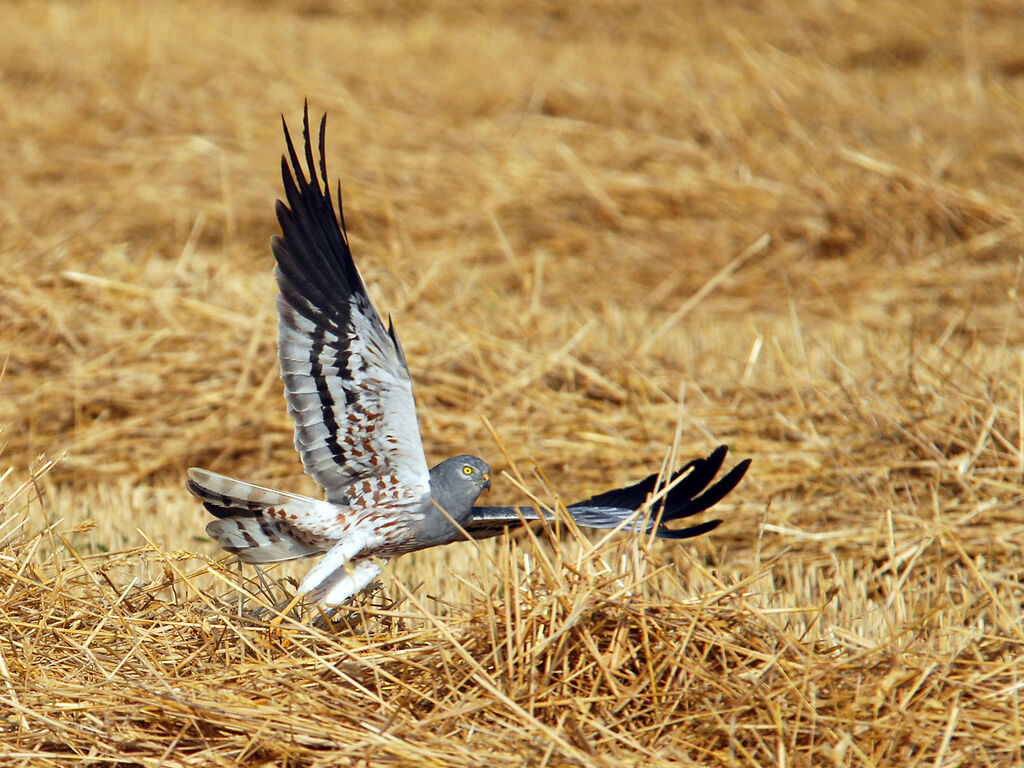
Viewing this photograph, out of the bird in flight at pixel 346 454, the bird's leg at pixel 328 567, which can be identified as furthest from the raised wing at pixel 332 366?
the bird's leg at pixel 328 567

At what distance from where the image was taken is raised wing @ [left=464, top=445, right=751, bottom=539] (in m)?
2.74

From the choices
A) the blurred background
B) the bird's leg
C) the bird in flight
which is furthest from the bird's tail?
the blurred background

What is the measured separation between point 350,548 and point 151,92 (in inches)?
→ 247

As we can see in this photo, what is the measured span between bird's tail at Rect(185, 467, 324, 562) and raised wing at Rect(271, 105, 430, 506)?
15 centimetres

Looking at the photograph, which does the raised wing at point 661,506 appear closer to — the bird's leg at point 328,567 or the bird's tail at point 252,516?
the bird's leg at point 328,567

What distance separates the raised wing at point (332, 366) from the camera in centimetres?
270

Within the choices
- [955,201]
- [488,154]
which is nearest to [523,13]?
[488,154]

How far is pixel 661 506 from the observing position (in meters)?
2.71

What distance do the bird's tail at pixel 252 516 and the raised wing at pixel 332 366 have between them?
0.15 metres

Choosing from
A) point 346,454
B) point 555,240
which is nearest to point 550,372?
point 346,454

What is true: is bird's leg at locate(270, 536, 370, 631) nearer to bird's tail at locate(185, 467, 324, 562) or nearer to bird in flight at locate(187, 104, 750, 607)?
bird in flight at locate(187, 104, 750, 607)

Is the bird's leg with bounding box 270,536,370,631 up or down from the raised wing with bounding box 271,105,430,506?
down

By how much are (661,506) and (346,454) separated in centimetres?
80

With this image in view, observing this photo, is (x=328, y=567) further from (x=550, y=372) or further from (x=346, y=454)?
(x=550, y=372)
